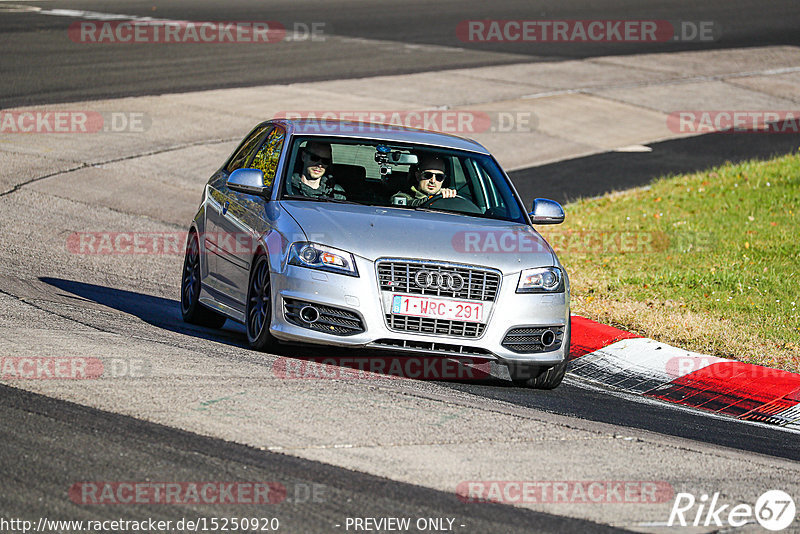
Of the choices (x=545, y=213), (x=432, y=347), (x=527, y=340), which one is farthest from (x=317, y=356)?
(x=545, y=213)

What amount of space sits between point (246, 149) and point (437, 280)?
9.50 feet

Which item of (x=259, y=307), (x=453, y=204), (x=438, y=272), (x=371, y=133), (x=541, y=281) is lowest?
(x=259, y=307)

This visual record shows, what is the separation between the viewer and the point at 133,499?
16.6ft

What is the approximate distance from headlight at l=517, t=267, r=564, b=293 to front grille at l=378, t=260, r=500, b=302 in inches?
9.0

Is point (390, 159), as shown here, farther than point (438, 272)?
Yes

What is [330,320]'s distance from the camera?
25.5 feet

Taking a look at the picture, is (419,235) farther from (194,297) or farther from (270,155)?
(194,297)

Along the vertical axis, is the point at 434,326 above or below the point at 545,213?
below

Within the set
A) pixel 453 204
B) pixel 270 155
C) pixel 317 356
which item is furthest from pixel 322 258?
pixel 270 155

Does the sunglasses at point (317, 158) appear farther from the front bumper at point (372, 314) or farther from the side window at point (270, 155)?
the front bumper at point (372, 314)

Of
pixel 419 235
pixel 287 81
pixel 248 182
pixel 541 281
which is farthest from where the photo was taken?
pixel 287 81

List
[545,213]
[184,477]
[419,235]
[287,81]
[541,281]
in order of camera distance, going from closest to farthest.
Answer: [184,477] < [419,235] < [541,281] < [545,213] < [287,81]

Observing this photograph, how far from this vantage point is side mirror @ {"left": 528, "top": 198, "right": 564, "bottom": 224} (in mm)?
9094

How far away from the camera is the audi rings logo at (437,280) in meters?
7.78
